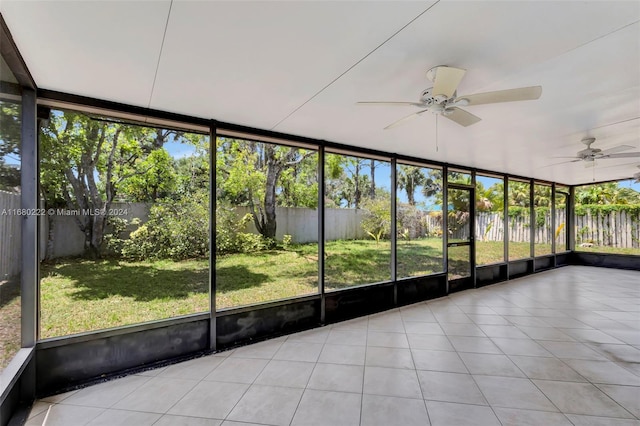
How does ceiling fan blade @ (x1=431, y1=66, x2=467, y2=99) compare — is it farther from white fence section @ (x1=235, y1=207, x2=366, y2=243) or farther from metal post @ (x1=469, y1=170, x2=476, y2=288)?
metal post @ (x1=469, y1=170, x2=476, y2=288)

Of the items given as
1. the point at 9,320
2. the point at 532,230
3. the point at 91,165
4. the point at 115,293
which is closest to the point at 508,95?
the point at 9,320

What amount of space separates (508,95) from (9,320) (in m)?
3.77

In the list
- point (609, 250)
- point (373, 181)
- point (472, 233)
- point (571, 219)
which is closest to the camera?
point (472, 233)

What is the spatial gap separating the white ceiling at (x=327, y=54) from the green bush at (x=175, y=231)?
184cm

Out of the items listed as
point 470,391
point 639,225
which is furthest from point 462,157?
point 639,225

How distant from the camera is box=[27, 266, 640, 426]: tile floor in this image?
1.84 metres

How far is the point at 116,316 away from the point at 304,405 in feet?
8.90

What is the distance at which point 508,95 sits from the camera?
1776 millimetres

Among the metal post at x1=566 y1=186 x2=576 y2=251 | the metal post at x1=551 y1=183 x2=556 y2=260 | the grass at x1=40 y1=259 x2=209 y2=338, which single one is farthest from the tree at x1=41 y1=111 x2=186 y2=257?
the metal post at x1=566 y1=186 x2=576 y2=251

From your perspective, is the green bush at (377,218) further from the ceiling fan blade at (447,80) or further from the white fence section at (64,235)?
the white fence section at (64,235)

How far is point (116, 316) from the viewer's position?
3.27 meters

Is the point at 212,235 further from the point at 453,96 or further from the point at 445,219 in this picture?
the point at 445,219

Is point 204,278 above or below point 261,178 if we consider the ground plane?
below

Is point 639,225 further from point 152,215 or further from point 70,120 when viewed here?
point 70,120
